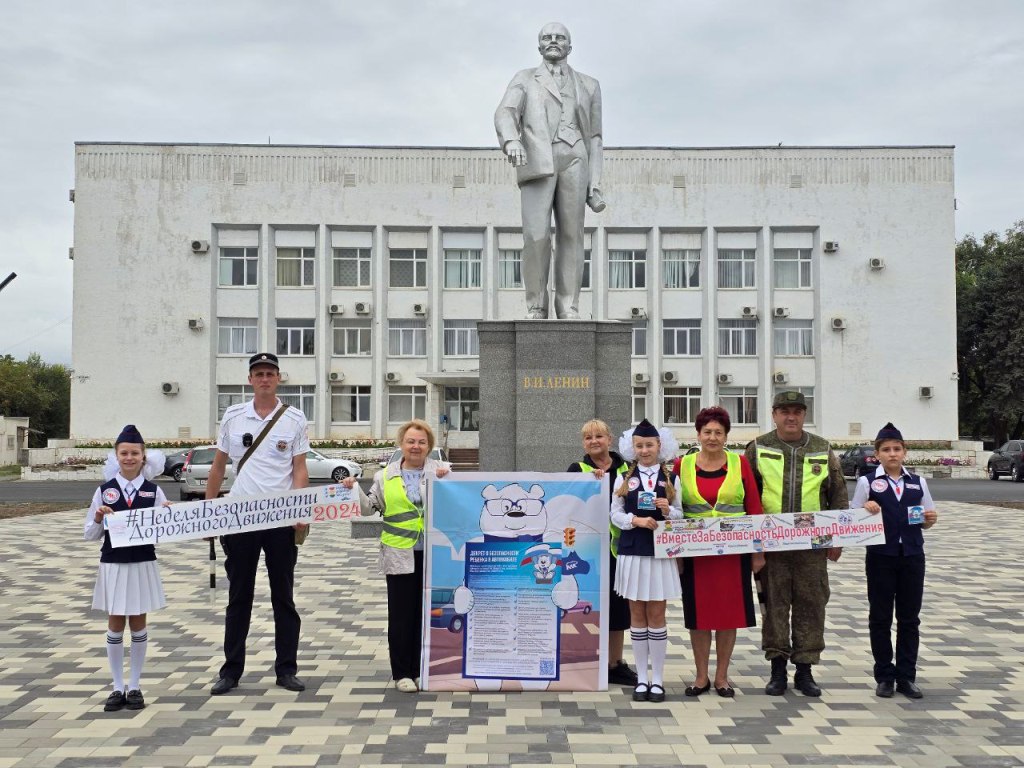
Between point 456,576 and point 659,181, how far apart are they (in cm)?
3292

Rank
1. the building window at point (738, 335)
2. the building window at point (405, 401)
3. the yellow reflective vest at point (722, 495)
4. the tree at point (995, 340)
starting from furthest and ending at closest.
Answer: the tree at point (995, 340) → the building window at point (738, 335) → the building window at point (405, 401) → the yellow reflective vest at point (722, 495)

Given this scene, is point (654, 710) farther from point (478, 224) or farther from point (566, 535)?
point (478, 224)

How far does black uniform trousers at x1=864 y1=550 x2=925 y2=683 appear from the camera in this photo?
17.6 ft

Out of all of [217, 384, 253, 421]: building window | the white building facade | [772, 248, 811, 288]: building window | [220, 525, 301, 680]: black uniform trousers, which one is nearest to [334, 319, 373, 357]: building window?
the white building facade

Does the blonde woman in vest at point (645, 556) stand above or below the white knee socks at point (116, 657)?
above

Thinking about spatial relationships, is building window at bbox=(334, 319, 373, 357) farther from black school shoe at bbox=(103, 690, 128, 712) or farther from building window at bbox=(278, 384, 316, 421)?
black school shoe at bbox=(103, 690, 128, 712)

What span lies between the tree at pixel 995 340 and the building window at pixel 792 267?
11.3 m

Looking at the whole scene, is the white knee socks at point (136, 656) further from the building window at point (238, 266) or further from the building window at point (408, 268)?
the building window at point (238, 266)

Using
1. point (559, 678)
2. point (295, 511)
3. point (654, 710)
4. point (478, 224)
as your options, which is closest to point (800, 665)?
point (654, 710)

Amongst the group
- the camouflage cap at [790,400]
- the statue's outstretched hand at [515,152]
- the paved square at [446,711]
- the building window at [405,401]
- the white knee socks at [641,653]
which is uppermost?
the statue's outstretched hand at [515,152]

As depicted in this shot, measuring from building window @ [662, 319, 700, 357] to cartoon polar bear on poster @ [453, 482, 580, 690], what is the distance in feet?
107

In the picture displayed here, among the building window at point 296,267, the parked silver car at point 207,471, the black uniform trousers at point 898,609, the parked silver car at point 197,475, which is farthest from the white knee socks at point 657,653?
the building window at point 296,267

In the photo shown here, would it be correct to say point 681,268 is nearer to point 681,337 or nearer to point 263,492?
point 681,337

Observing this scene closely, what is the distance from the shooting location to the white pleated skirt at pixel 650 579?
525 cm
